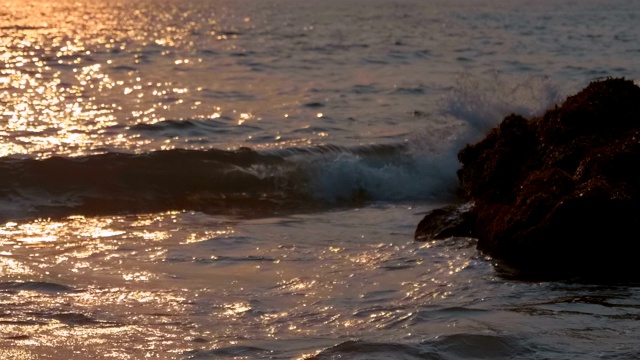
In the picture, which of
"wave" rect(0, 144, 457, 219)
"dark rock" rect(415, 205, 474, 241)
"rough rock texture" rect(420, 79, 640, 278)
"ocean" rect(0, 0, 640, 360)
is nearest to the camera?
"ocean" rect(0, 0, 640, 360)

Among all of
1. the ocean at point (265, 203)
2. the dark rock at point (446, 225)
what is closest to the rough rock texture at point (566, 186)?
the dark rock at point (446, 225)

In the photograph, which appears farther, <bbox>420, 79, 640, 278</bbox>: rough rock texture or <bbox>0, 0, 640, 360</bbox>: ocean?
<bbox>420, 79, 640, 278</bbox>: rough rock texture

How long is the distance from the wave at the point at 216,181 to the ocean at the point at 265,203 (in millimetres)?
Answer: 29

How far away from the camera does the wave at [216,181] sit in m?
9.73

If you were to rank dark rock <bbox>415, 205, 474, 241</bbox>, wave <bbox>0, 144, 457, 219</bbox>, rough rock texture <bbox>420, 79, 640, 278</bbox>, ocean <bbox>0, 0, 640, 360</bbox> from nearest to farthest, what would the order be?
ocean <bbox>0, 0, 640, 360</bbox> < rough rock texture <bbox>420, 79, 640, 278</bbox> < dark rock <bbox>415, 205, 474, 241</bbox> < wave <bbox>0, 144, 457, 219</bbox>

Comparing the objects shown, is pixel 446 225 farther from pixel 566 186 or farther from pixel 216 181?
pixel 216 181

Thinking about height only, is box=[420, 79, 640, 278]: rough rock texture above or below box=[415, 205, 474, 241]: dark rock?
above

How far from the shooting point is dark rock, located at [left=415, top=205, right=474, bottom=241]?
729cm

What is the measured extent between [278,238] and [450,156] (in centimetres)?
354

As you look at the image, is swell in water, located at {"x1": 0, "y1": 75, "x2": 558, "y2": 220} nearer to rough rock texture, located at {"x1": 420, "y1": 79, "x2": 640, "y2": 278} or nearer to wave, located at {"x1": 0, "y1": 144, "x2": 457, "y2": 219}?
wave, located at {"x1": 0, "y1": 144, "x2": 457, "y2": 219}

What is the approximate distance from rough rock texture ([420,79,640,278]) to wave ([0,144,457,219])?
2328 mm

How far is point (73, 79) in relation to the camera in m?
16.8

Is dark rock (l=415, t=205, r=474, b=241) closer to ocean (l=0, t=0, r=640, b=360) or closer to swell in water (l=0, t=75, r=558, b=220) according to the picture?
ocean (l=0, t=0, r=640, b=360)

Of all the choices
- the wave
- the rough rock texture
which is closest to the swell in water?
the wave
